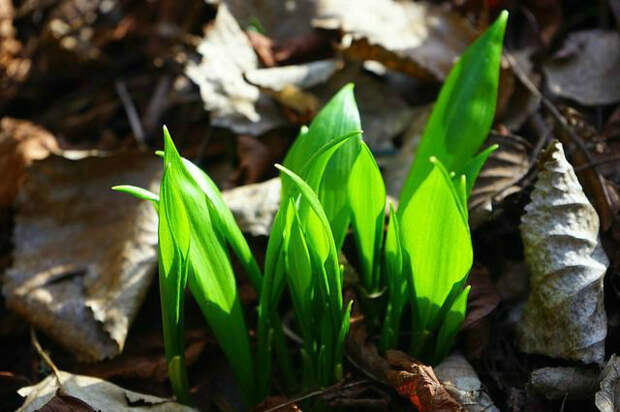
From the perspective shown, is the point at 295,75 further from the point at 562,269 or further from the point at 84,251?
the point at 562,269

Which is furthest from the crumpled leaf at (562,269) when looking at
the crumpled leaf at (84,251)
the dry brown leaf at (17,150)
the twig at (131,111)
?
the dry brown leaf at (17,150)

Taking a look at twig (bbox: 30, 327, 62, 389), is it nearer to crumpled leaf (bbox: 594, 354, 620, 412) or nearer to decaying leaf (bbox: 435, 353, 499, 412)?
decaying leaf (bbox: 435, 353, 499, 412)

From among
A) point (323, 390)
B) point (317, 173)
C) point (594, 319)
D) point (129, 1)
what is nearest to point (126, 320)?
point (323, 390)

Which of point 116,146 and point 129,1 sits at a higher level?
point 129,1

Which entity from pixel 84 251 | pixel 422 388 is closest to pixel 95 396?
pixel 84 251

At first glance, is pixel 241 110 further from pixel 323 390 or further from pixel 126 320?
pixel 323 390

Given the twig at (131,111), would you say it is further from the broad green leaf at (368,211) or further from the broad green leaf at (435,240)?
the broad green leaf at (435,240)

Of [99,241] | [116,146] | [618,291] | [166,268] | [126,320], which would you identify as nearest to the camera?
[166,268]
